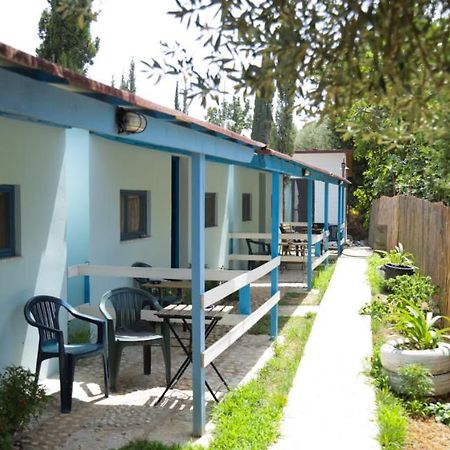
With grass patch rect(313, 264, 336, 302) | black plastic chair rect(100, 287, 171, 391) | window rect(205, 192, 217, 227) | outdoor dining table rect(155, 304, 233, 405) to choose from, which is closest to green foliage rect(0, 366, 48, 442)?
black plastic chair rect(100, 287, 171, 391)

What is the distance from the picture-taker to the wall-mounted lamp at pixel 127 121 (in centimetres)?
410

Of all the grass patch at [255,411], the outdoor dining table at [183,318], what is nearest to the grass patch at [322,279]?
the grass patch at [255,411]

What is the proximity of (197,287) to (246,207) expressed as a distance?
1202 centimetres

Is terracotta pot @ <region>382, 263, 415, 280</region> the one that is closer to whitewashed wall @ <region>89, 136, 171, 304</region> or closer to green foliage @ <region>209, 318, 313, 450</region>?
whitewashed wall @ <region>89, 136, 171, 304</region>

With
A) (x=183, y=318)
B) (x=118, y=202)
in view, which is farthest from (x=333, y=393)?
(x=118, y=202)

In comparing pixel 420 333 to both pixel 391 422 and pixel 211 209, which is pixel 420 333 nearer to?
pixel 391 422

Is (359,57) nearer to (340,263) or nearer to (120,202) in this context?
(120,202)

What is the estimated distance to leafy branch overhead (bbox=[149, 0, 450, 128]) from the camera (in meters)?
2.43

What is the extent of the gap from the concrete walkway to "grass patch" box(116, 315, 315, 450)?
0.10 m

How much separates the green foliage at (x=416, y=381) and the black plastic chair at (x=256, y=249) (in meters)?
9.57

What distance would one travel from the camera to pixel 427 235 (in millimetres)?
10562

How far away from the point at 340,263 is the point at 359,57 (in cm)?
1687

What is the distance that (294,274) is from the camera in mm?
16562

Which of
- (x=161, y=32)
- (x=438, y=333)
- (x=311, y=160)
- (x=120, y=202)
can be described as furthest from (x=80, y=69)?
(x=161, y=32)
